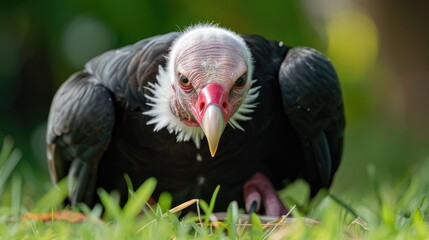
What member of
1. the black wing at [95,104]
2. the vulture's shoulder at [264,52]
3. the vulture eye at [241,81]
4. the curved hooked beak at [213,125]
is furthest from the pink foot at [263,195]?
the curved hooked beak at [213,125]

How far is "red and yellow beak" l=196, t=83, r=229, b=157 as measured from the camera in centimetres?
367

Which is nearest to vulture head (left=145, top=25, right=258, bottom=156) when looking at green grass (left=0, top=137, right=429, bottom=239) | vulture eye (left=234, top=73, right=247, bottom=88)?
vulture eye (left=234, top=73, right=247, bottom=88)

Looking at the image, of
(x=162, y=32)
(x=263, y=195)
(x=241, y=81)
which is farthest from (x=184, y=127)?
(x=162, y=32)

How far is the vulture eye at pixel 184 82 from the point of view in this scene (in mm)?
3953

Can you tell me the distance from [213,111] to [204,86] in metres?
0.15

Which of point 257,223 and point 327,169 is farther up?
point 257,223

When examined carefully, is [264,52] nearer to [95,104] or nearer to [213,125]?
[95,104]

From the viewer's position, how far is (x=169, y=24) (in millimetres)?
8711

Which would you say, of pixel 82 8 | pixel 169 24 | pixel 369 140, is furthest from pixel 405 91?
pixel 82 8

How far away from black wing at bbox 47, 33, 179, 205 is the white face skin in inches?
10.9

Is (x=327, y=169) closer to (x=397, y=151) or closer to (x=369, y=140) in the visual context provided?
(x=397, y=151)

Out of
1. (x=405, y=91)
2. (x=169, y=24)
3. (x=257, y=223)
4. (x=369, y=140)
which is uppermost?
(x=257, y=223)

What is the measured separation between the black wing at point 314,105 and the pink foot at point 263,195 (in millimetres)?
259

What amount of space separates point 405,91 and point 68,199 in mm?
5029
